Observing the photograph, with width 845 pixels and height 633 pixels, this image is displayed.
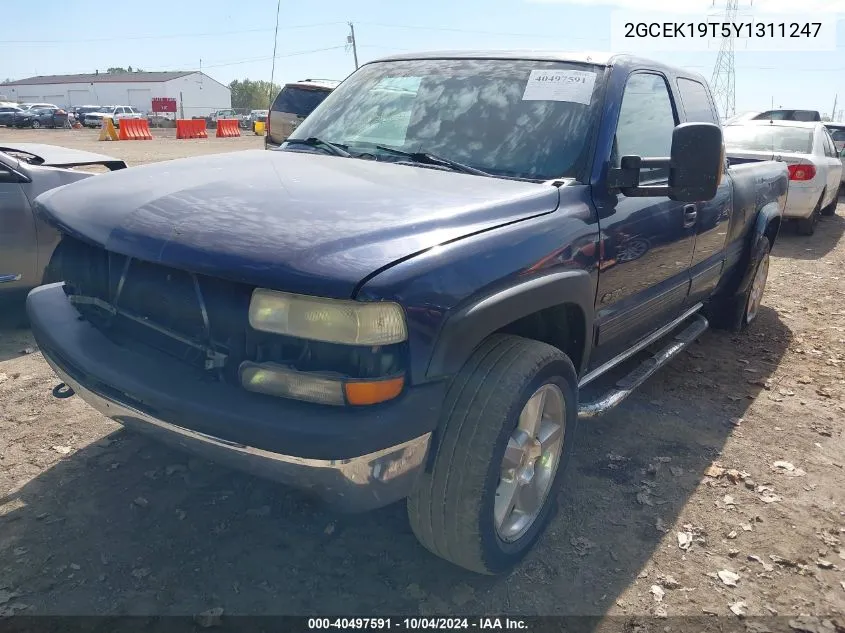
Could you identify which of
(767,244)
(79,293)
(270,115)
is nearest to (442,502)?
(79,293)

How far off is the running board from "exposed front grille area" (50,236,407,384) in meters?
1.24

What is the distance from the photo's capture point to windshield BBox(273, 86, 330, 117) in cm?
1139

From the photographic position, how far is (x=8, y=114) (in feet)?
120

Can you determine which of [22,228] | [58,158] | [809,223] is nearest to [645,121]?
[22,228]

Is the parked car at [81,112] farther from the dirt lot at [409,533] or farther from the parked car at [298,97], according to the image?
the dirt lot at [409,533]

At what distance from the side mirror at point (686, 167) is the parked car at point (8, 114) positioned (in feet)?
139

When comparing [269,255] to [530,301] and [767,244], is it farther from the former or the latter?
[767,244]

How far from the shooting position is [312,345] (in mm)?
1954

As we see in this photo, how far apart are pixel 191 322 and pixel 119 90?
286ft

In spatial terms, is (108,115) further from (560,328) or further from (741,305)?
(560,328)

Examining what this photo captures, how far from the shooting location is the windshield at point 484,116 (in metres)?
2.85

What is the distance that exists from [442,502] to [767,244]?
13.5 feet

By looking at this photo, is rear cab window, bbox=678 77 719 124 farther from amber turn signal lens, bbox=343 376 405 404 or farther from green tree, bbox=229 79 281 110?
green tree, bbox=229 79 281 110

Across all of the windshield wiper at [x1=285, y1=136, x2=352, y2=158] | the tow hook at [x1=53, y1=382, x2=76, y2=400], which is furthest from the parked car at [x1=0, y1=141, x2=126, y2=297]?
the windshield wiper at [x1=285, y1=136, x2=352, y2=158]
